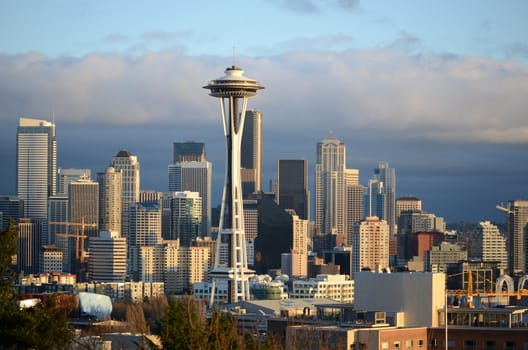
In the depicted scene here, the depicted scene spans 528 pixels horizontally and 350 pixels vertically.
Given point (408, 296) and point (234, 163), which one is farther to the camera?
point (234, 163)

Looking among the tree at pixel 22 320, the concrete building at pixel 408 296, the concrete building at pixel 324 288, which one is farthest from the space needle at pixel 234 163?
the tree at pixel 22 320

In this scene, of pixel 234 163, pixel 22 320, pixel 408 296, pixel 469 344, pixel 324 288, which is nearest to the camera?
pixel 22 320

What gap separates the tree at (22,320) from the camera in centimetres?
2822

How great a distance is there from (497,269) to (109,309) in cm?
7454

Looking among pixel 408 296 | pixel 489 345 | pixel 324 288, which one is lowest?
pixel 324 288

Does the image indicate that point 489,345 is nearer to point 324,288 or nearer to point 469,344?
point 469,344

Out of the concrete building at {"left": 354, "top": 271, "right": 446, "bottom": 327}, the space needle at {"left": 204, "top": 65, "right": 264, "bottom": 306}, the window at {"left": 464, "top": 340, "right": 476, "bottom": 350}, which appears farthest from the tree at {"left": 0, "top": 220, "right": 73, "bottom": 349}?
the space needle at {"left": 204, "top": 65, "right": 264, "bottom": 306}

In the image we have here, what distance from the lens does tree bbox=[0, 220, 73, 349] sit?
92.6 feet

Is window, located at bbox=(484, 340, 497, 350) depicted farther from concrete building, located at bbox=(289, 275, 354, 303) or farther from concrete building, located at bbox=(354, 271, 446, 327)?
concrete building, located at bbox=(289, 275, 354, 303)

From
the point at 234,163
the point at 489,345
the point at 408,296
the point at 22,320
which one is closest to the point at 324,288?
the point at 234,163

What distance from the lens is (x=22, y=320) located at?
93.0 ft

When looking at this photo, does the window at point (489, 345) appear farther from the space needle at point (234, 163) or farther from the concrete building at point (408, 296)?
the space needle at point (234, 163)

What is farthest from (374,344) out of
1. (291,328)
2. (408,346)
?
(291,328)

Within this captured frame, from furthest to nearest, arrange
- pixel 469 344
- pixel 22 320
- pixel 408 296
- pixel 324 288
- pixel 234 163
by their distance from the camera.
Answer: pixel 324 288
pixel 234 163
pixel 408 296
pixel 469 344
pixel 22 320
